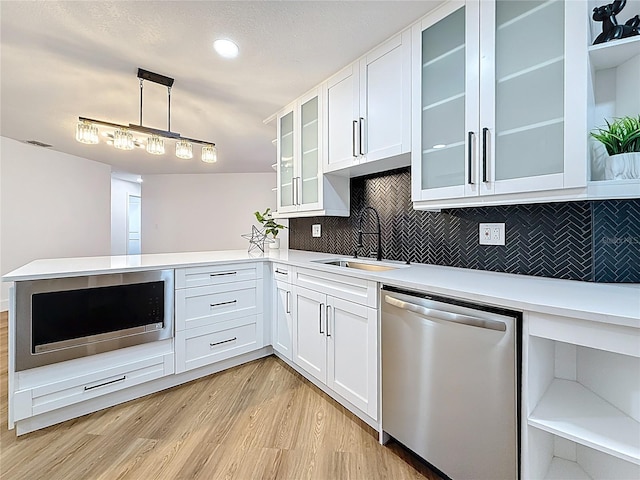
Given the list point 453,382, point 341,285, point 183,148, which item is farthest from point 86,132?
point 453,382

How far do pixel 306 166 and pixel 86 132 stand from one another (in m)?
1.71

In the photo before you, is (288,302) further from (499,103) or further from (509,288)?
(499,103)

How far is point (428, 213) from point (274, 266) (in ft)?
4.28

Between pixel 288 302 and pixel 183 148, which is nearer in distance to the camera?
pixel 288 302

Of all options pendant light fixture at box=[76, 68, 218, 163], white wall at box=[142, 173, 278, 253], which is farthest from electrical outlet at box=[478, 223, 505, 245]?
white wall at box=[142, 173, 278, 253]

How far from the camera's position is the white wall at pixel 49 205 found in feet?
13.2

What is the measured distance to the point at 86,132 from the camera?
7.48 ft

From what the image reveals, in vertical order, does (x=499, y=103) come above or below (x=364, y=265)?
above

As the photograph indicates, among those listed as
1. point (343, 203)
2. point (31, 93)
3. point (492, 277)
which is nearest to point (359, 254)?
point (343, 203)

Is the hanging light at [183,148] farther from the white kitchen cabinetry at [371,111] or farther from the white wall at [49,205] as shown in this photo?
the white wall at [49,205]

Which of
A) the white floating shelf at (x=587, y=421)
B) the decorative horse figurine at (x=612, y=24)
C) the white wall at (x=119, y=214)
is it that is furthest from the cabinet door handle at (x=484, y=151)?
the white wall at (x=119, y=214)

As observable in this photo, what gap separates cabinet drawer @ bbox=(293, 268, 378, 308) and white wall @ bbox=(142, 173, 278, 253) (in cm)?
455

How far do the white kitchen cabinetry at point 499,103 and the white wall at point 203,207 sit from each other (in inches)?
201

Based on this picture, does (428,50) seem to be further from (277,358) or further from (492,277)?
(277,358)
